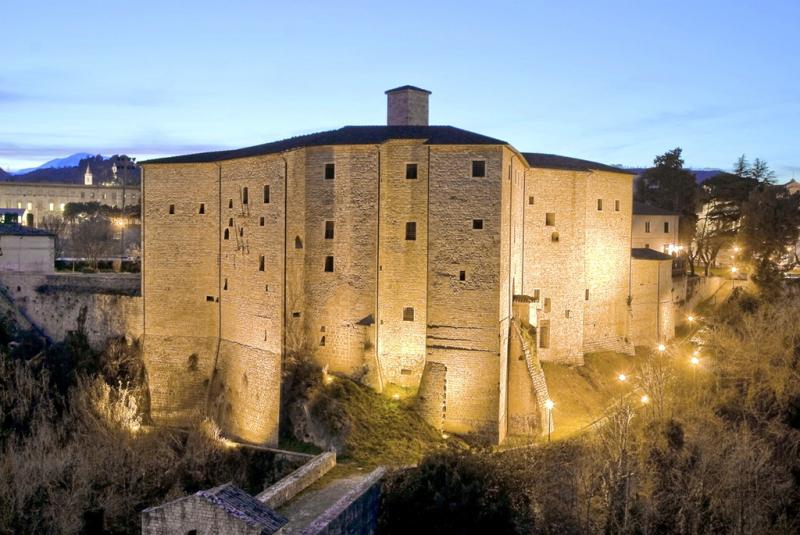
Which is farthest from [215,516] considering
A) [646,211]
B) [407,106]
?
[646,211]

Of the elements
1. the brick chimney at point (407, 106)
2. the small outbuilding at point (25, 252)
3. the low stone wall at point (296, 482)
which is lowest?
the low stone wall at point (296, 482)

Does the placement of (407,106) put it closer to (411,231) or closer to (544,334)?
(411,231)

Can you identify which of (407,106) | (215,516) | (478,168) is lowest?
(215,516)

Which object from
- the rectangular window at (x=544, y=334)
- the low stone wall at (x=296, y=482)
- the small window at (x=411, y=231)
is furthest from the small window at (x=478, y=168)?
the low stone wall at (x=296, y=482)

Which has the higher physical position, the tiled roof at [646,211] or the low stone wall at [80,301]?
the tiled roof at [646,211]

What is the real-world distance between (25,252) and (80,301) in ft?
16.7

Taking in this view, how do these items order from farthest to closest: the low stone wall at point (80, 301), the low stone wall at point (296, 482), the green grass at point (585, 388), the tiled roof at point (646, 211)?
the tiled roof at point (646, 211)
the low stone wall at point (80, 301)
the green grass at point (585, 388)
the low stone wall at point (296, 482)

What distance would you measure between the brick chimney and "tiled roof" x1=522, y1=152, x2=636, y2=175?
14.9ft

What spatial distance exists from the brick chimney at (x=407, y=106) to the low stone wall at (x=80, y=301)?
12.7 m

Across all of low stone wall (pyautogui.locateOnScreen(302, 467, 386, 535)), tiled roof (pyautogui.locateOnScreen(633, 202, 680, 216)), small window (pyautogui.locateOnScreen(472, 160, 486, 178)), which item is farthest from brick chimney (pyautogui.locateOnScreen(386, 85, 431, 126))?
tiled roof (pyautogui.locateOnScreen(633, 202, 680, 216))

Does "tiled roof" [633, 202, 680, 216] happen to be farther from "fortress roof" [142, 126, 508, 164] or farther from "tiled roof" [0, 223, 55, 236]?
"tiled roof" [0, 223, 55, 236]

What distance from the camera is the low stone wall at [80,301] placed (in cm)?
3033

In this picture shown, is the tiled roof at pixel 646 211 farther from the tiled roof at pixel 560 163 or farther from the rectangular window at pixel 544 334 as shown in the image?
the rectangular window at pixel 544 334

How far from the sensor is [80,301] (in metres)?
32.1
